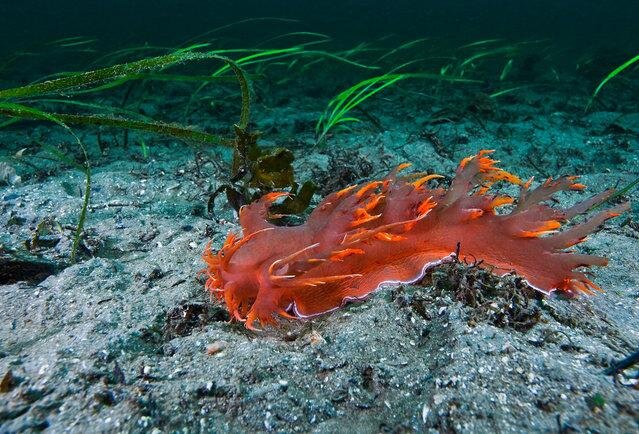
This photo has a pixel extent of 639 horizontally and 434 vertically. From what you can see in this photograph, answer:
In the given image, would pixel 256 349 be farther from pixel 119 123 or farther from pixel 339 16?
pixel 339 16

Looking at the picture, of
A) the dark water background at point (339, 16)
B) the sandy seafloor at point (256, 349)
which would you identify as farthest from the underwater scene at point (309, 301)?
the dark water background at point (339, 16)

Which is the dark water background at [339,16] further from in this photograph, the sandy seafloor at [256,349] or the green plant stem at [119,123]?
the sandy seafloor at [256,349]

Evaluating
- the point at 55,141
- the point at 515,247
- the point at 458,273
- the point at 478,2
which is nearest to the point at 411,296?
the point at 458,273

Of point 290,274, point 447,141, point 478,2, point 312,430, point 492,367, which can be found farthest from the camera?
point 478,2

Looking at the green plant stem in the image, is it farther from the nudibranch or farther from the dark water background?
the dark water background

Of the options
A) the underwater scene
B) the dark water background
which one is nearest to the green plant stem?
the underwater scene

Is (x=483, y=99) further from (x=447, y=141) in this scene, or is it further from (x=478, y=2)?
(x=478, y=2)
